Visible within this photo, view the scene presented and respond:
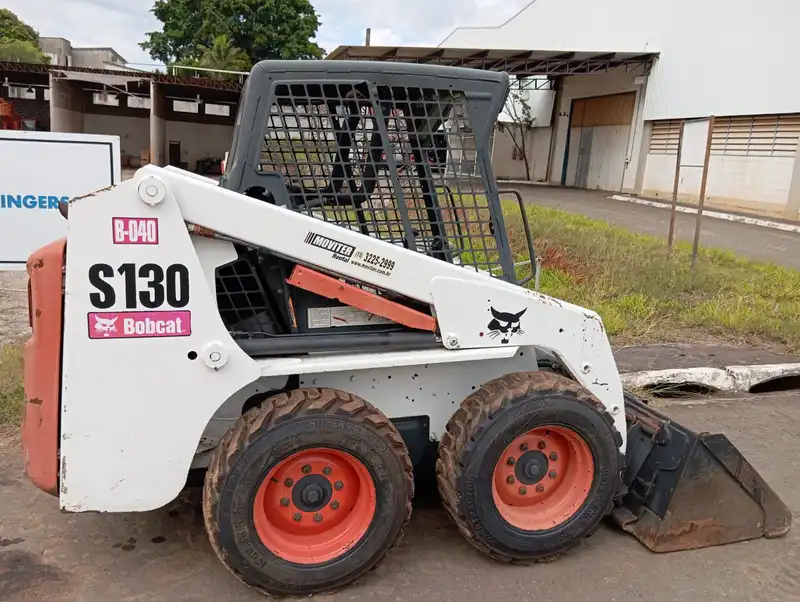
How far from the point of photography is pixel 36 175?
5.15 meters

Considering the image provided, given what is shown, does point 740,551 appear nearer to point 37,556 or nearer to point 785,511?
point 785,511

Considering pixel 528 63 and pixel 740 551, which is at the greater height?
pixel 528 63

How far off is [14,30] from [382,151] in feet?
206

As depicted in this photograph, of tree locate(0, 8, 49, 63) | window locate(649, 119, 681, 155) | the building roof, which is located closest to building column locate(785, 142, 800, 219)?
window locate(649, 119, 681, 155)

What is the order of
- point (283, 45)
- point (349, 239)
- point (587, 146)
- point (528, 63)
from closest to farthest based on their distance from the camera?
point (349, 239) → point (528, 63) → point (587, 146) → point (283, 45)

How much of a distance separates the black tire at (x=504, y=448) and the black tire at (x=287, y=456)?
227mm

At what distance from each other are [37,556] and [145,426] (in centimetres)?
100

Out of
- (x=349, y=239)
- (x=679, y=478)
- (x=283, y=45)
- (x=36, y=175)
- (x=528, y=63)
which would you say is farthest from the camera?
(x=283, y=45)

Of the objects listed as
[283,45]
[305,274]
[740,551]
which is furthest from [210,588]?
[283,45]

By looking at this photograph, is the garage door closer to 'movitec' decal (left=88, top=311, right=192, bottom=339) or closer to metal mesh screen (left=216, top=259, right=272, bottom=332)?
metal mesh screen (left=216, top=259, right=272, bottom=332)

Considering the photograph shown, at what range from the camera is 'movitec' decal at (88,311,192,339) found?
2.48 m

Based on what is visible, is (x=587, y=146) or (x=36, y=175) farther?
(x=587, y=146)

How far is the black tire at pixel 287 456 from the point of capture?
102 inches

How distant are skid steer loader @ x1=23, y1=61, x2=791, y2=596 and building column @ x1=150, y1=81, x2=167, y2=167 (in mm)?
23958
